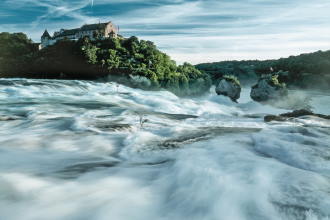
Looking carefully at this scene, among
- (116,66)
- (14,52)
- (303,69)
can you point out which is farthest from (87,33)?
(303,69)

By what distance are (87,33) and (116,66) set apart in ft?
114

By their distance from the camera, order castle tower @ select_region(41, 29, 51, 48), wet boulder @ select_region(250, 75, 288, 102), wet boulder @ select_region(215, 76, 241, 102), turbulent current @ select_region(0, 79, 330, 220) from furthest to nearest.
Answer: castle tower @ select_region(41, 29, 51, 48), wet boulder @ select_region(215, 76, 241, 102), wet boulder @ select_region(250, 75, 288, 102), turbulent current @ select_region(0, 79, 330, 220)

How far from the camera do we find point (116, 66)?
44438mm

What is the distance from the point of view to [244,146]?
26.7ft

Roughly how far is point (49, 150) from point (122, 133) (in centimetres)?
278

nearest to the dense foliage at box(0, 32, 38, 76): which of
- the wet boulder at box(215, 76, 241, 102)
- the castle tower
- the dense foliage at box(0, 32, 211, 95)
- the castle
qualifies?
the dense foliage at box(0, 32, 211, 95)

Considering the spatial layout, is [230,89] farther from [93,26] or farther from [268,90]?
[93,26]

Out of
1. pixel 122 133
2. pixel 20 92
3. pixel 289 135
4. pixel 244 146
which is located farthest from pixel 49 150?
pixel 20 92

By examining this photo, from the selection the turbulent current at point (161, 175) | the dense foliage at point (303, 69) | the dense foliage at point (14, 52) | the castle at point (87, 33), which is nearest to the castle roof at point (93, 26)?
the castle at point (87, 33)

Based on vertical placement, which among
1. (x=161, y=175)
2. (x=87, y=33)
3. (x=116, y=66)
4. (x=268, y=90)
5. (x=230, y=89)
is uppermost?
(x=87, y=33)

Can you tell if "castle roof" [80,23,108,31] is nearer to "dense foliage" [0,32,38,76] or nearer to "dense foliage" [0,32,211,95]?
"dense foliage" [0,32,38,76]

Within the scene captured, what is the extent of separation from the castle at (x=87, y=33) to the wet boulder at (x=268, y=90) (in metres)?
45.3

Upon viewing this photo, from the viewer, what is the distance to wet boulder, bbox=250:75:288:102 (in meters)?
34.2

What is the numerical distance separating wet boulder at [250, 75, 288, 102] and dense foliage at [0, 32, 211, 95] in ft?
44.2
